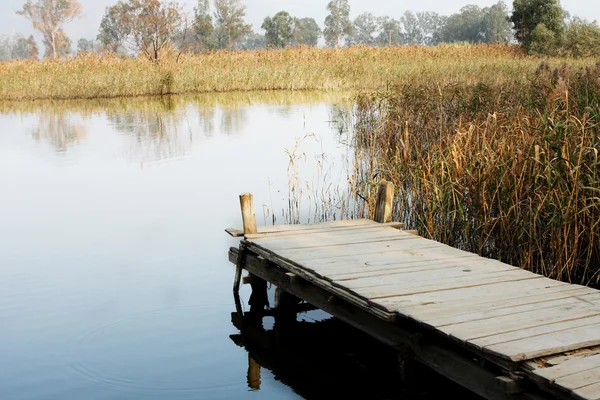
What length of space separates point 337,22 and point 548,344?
285 feet

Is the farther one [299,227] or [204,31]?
[204,31]

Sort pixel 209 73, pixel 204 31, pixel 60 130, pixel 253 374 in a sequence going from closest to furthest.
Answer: pixel 253 374 → pixel 60 130 → pixel 209 73 → pixel 204 31

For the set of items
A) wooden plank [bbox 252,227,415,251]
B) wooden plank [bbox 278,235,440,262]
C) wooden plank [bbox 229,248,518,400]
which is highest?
wooden plank [bbox 278,235,440,262]

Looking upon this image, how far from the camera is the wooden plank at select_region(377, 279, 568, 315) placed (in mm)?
3734

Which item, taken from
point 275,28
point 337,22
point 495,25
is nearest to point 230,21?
point 275,28

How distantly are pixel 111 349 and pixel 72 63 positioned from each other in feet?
63.5

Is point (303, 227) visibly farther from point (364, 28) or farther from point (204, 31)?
point (364, 28)

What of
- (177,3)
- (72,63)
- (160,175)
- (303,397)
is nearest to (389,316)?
(303,397)

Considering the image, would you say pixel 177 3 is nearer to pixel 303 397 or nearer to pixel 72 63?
pixel 72 63

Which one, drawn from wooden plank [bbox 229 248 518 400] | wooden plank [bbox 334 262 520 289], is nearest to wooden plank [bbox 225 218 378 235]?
wooden plank [bbox 229 248 518 400]

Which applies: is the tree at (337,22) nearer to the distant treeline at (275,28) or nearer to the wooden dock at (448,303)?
the distant treeline at (275,28)

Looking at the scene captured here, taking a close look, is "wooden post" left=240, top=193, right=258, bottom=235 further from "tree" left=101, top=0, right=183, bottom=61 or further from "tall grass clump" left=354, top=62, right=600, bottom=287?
"tree" left=101, top=0, right=183, bottom=61

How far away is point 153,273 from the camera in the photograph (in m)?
6.46

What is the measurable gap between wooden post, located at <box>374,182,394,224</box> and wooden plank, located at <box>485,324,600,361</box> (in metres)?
2.41
